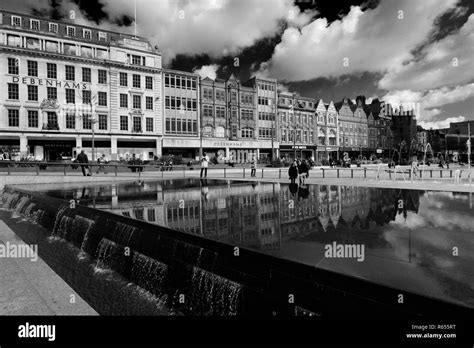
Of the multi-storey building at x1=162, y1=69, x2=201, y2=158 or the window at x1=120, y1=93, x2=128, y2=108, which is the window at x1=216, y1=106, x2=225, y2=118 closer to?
the multi-storey building at x1=162, y1=69, x2=201, y2=158

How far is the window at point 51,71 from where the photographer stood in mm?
40875

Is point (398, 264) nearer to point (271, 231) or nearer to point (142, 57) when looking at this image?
point (271, 231)

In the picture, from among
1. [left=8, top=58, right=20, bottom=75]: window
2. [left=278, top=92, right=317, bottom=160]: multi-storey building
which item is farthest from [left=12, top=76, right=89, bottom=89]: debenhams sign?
[left=278, top=92, right=317, bottom=160]: multi-storey building

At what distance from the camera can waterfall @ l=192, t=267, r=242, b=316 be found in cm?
387

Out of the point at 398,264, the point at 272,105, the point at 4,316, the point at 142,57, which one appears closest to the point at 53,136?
the point at 142,57

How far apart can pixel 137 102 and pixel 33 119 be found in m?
13.8

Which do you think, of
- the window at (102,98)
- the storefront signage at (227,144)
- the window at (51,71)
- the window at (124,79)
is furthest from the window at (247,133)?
the window at (51,71)

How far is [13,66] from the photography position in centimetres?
3894

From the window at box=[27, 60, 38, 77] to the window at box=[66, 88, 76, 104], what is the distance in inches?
159

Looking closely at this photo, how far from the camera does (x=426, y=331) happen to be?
2574 millimetres

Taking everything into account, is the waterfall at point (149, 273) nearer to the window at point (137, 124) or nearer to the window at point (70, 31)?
the window at point (137, 124)

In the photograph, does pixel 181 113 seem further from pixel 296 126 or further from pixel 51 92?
pixel 296 126

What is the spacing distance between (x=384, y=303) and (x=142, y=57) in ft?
168

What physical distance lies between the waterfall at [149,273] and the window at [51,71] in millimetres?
44506
